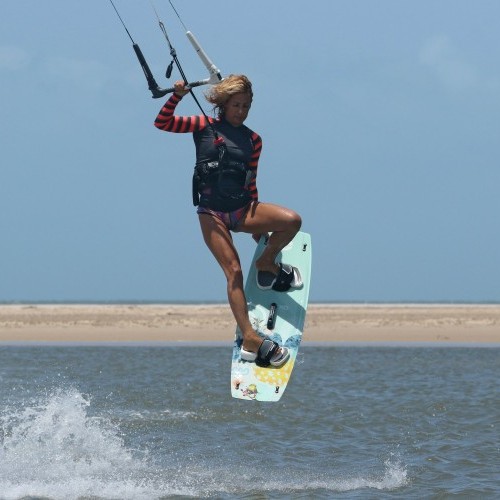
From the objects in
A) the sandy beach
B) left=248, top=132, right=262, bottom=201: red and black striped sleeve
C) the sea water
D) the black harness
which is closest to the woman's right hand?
the black harness

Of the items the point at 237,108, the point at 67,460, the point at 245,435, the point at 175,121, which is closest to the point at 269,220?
the point at 237,108

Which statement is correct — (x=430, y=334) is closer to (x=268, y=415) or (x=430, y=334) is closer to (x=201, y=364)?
(x=201, y=364)

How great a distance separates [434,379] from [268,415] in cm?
657

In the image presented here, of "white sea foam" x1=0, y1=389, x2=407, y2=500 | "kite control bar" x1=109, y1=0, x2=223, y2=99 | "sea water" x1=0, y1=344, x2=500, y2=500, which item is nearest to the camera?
"kite control bar" x1=109, y1=0, x2=223, y2=99

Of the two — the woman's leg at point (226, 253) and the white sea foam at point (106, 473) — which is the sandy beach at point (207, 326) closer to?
the white sea foam at point (106, 473)

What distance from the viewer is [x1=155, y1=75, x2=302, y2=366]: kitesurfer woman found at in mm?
9961

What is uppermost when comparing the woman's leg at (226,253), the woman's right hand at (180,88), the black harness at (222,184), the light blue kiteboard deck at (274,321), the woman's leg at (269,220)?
the woman's right hand at (180,88)

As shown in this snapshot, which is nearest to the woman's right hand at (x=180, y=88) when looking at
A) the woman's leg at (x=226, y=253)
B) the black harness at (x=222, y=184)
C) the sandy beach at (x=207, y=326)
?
the black harness at (x=222, y=184)

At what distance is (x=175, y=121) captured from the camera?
9.84 meters

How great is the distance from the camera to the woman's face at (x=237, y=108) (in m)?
10.0

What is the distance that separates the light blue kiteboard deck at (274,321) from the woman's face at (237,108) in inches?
64.7

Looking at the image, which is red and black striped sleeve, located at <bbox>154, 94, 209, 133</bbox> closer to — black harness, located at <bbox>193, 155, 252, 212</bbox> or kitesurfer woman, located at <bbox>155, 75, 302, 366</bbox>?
kitesurfer woman, located at <bbox>155, 75, 302, 366</bbox>

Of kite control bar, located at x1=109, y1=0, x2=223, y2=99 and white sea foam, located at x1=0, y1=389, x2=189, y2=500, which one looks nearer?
kite control bar, located at x1=109, y1=0, x2=223, y2=99

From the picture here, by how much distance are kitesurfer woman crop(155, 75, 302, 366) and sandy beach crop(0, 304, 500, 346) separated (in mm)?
23624
